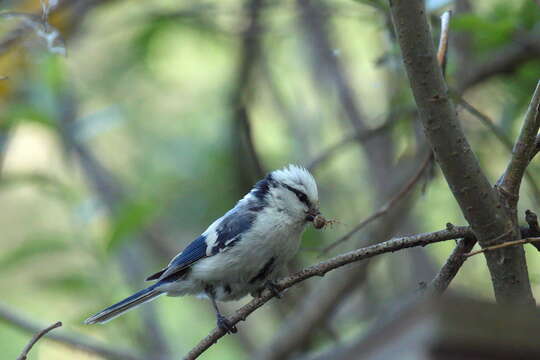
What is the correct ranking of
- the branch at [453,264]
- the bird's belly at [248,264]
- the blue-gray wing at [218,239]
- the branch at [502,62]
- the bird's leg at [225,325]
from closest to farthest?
the branch at [453,264]
the bird's leg at [225,325]
the bird's belly at [248,264]
the blue-gray wing at [218,239]
the branch at [502,62]

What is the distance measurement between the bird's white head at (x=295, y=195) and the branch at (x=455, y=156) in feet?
4.69

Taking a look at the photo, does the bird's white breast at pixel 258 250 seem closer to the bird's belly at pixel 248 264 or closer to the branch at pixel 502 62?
the bird's belly at pixel 248 264

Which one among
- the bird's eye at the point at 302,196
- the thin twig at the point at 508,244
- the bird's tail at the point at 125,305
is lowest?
the thin twig at the point at 508,244

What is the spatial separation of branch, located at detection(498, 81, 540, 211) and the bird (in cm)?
140

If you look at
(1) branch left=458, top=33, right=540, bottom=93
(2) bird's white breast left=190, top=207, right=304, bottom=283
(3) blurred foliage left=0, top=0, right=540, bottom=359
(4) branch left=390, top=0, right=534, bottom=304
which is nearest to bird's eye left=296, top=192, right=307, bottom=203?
(2) bird's white breast left=190, top=207, right=304, bottom=283

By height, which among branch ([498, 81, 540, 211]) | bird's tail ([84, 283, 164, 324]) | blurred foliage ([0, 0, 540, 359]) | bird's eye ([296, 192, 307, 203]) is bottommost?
branch ([498, 81, 540, 211])

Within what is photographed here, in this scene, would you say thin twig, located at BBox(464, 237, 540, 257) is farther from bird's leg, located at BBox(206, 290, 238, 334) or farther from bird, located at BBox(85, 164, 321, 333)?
bird, located at BBox(85, 164, 321, 333)

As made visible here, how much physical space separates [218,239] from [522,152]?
174cm


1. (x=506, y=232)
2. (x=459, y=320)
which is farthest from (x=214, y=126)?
(x=459, y=320)

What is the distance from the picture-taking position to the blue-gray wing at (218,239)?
350 centimetres

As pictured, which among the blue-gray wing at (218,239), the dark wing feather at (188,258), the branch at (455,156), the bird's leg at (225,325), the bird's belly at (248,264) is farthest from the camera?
the dark wing feather at (188,258)

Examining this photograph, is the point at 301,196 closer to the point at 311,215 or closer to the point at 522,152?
the point at 311,215

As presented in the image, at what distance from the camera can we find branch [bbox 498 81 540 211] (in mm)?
2100

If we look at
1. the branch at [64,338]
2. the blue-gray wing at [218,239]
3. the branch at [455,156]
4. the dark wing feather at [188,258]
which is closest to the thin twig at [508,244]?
the branch at [455,156]
